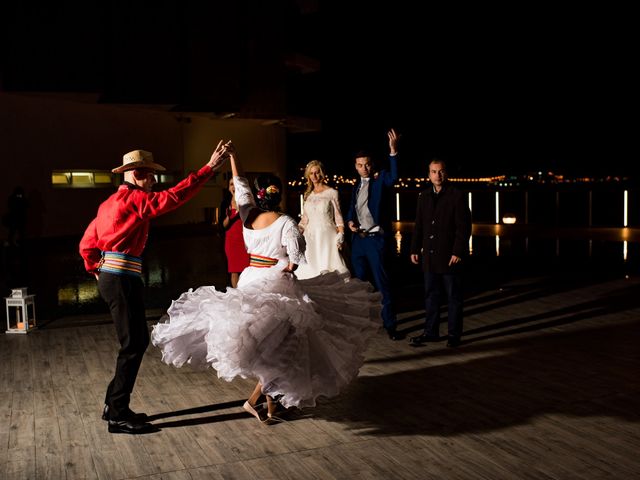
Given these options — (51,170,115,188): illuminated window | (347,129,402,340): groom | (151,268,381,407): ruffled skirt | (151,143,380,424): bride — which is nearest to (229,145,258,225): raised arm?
(151,143,380,424): bride

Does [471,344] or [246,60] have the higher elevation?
[246,60]

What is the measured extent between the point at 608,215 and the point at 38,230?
66.5 ft

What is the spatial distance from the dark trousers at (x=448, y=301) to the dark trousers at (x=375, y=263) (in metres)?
0.44

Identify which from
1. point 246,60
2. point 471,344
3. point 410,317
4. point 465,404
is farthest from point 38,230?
point 465,404

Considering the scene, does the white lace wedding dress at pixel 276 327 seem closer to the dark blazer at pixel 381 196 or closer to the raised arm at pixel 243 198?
the raised arm at pixel 243 198

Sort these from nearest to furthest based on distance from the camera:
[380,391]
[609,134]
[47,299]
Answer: [380,391] → [47,299] → [609,134]

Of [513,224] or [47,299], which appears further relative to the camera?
[513,224]

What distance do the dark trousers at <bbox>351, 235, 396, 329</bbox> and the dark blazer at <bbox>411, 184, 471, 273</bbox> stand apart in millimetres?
432

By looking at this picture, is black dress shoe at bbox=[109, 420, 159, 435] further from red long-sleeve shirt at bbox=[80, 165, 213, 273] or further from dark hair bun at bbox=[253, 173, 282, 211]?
dark hair bun at bbox=[253, 173, 282, 211]

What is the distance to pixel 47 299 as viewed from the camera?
34.1 feet

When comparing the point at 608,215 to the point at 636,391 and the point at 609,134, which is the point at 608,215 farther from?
the point at 609,134

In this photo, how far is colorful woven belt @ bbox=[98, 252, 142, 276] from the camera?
4570mm

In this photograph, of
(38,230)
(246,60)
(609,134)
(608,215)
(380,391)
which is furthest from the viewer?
(609,134)

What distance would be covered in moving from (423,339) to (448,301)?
514 mm
